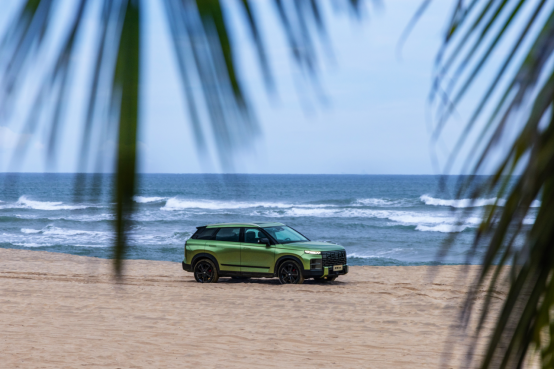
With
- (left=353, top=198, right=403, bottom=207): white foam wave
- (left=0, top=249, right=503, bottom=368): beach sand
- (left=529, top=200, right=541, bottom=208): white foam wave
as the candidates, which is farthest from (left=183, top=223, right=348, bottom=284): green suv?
(left=353, top=198, right=403, bottom=207): white foam wave

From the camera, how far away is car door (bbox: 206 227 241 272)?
52.4ft

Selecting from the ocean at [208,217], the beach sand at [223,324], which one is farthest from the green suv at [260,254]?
the ocean at [208,217]

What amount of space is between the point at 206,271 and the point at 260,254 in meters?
1.96

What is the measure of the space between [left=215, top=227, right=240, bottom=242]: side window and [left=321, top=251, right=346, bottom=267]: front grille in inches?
102

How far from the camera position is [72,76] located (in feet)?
1.43

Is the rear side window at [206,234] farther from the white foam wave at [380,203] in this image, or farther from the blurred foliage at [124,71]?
the white foam wave at [380,203]

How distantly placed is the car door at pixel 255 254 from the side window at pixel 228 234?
0.77ft

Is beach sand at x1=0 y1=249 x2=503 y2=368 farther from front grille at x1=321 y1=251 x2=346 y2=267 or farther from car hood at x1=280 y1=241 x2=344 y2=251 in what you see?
car hood at x1=280 y1=241 x2=344 y2=251

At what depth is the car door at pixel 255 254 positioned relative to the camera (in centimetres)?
1571

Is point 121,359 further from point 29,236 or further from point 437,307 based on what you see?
point 29,236

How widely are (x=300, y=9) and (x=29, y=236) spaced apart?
3864 centimetres

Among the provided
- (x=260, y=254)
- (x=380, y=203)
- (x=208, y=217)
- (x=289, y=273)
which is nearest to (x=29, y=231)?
(x=208, y=217)

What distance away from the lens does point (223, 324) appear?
1126 cm

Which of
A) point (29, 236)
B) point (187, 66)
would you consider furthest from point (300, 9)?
point (29, 236)
